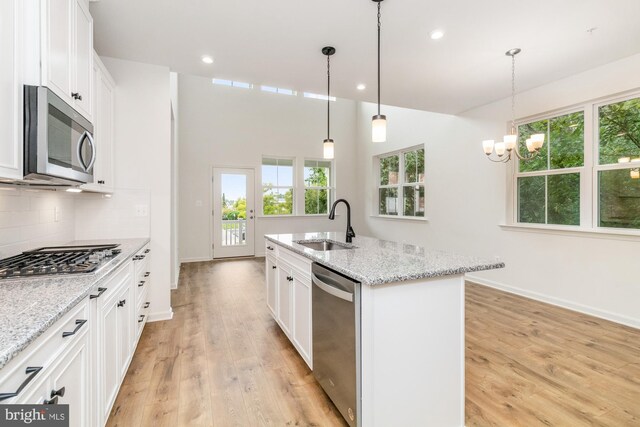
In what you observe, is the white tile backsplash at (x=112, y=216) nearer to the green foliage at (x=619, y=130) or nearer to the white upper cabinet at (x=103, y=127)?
the white upper cabinet at (x=103, y=127)

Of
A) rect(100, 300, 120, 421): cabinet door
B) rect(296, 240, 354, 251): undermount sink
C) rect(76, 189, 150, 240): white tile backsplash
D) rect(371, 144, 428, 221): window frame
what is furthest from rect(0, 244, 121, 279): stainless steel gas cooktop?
rect(371, 144, 428, 221): window frame

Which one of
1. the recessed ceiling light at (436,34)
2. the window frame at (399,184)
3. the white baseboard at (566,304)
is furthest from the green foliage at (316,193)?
the recessed ceiling light at (436,34)

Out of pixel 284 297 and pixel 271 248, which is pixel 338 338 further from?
pixel 271 248

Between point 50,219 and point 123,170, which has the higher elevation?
point 123,170

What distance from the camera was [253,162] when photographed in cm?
675

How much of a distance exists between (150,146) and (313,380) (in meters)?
2.66

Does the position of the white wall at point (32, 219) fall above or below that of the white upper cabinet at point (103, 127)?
below

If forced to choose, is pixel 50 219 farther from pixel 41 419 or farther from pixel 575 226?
pixel 575 226

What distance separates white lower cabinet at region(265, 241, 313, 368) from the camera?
2.07 metres

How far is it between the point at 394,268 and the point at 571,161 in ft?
10.8

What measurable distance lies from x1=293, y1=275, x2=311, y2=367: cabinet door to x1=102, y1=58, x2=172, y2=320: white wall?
1.61 meters

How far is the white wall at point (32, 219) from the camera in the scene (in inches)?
69.2

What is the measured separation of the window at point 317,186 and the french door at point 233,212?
132 centimetres

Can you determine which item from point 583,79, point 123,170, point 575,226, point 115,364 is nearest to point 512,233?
point 575,226
